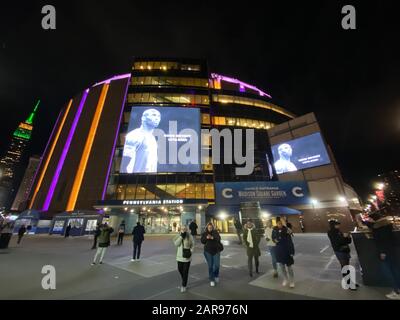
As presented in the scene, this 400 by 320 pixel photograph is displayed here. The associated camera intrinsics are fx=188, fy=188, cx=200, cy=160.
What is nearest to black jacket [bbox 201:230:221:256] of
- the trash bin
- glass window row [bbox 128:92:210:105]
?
the trash bin

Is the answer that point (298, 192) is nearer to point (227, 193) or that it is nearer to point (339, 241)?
point (227, 193)

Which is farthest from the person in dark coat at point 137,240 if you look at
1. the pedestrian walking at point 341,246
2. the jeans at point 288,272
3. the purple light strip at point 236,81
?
the purple light strip at point 236,81

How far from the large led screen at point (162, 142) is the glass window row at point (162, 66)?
15675mm

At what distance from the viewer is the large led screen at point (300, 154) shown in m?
31.8

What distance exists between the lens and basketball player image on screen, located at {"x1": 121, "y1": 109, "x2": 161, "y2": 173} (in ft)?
92.8

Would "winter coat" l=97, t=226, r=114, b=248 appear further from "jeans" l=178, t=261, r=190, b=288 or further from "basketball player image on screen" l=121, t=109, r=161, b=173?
"basketball player image on screen" l=121, t=109, r=161, b=173

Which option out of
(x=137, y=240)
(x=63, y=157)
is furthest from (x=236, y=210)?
(x=63, y=157)

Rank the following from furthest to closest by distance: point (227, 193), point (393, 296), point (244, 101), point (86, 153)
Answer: point (244, 101) < point (86, 153) < point (227, 193) < point (393, 296)

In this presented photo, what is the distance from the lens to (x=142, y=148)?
2911 centimetres

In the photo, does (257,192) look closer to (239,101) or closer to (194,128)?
(194,128)

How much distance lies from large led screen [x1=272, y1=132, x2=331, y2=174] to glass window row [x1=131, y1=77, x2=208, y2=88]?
67.9 ft

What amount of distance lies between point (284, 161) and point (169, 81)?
28137 millimetres

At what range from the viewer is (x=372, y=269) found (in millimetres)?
5410

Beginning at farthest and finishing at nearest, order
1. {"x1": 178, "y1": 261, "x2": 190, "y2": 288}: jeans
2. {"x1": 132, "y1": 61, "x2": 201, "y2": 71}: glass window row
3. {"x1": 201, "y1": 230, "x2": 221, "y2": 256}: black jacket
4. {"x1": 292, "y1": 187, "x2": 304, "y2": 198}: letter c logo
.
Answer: {"x1": 132, "y1": 61, "x2": 201, "y2": 71}: glass window row
{"x1": 292, "y1": 187, "x2": 304, "y2": 198}: letter c logo
{"x1": 201, "y1": 230, "x2": 221, "y2": 256}: black jacket
{"x1": 178, "y1": 261, "x2": 190, "y2": 288}: jeans
